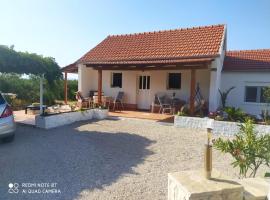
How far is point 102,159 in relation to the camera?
7.64m

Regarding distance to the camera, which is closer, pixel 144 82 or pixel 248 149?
pixel 248 149

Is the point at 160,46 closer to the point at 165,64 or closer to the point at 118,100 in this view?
the point at 165,64

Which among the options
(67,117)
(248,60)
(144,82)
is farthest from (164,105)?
(248,60)

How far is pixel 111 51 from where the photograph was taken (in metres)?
19.5

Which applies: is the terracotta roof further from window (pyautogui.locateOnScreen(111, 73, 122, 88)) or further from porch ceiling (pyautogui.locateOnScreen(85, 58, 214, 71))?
window (pyautogui.locateOnScreen(111, 73, 122, 88))

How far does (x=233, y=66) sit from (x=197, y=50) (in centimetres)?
354

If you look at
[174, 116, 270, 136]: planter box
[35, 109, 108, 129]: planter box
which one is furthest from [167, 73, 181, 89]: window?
[35, 109, 108, 129]: planter box

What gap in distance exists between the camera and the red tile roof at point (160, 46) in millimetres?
15883

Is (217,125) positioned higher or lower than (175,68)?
lower

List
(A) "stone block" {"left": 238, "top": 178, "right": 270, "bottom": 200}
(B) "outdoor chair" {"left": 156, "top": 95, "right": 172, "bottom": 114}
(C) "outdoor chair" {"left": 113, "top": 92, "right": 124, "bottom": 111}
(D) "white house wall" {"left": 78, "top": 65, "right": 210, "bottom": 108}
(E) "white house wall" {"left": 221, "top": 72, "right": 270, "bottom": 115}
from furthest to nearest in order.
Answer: (C) "outdoor chair" {"left": 113, "top": 92, "right": 124, "bottom": 111}
(D) "white house wall" {"left": 78, "top": 65, "right": 210, "bottom": 108}
(B) "outdoor chair" {"left": 156, "top": 95, "right": 172, "bottom": 114}
(E) "white house wall" {"left": 221, "top": 72, "right": 270, "bottom": 115}
(A) "stone block" {"left": 238, "top": 178, "right": 270, "bottom": 200}

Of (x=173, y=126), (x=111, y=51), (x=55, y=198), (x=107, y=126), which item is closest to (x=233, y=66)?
(x=173, y=126)

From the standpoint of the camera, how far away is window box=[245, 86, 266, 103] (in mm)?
16406

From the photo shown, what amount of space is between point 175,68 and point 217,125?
15.5 ft

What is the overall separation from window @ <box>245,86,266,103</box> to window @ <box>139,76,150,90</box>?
686 centimetres
